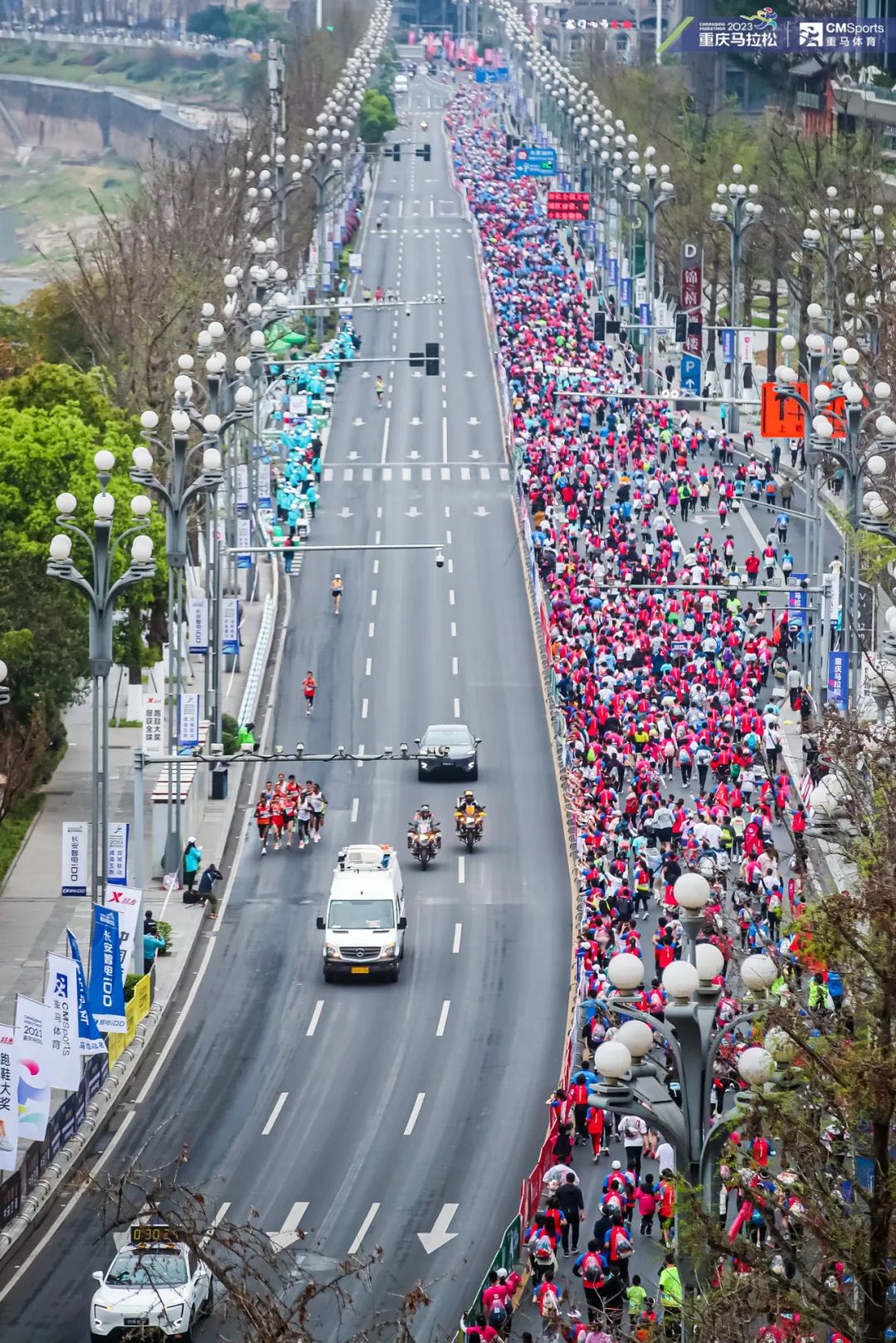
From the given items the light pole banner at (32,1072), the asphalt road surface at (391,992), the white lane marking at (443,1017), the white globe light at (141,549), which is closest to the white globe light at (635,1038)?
the asphalt road surface at (391,992)

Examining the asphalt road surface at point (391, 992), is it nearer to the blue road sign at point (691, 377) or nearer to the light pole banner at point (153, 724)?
the light pole banner at point (153, 724)

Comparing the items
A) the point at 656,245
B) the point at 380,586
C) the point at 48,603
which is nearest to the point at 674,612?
the point at 380,586

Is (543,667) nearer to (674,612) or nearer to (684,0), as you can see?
(674,612)

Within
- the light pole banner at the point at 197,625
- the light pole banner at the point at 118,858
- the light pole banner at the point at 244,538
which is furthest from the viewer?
the light pole banner at the point at 244,538

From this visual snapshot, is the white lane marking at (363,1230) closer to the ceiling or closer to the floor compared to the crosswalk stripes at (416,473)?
closer to the ceiling

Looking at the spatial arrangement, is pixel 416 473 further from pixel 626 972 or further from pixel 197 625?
pixel 626 972
